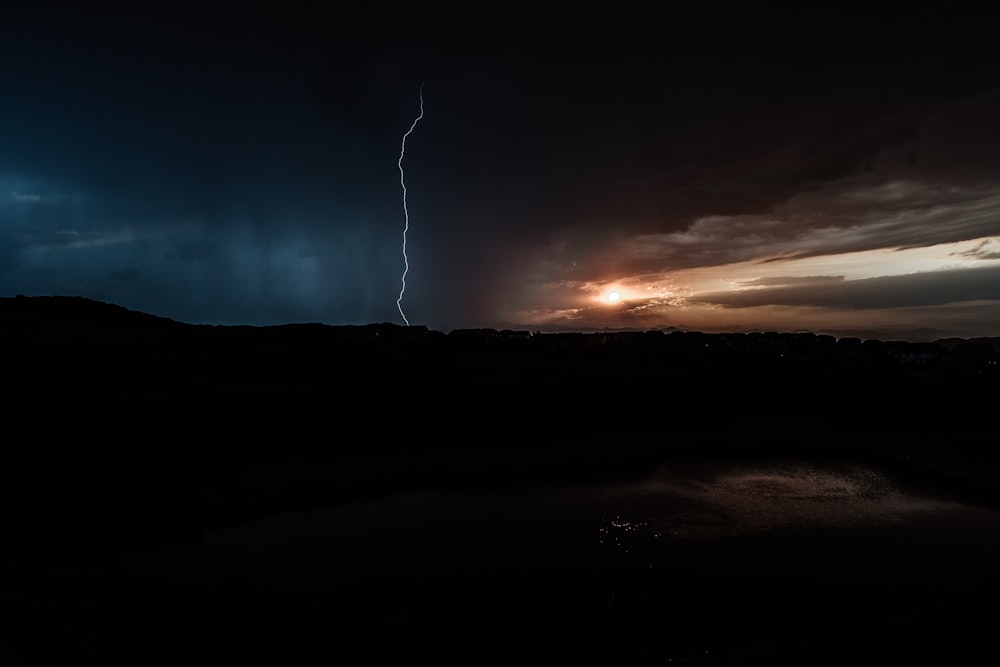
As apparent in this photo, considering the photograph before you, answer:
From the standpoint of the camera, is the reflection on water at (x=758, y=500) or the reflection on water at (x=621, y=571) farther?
the reflection on water at (x=758, y=500)

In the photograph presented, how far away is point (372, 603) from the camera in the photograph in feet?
53.6

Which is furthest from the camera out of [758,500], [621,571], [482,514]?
[758,500]

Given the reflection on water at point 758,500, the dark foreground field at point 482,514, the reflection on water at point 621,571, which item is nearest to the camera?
the dark foreground field at point 482,514

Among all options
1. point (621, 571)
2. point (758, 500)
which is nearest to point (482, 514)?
point (621, 571)

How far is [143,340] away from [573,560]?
59.7 metres

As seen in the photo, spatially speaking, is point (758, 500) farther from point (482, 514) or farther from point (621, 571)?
point (482, 514)

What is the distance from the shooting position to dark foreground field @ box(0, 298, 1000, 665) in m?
12.9

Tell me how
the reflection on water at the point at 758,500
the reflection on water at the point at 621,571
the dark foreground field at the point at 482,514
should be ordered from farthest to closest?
the reflection on water at the point at 758,500, the reflection on water at the point at 621,571, the dark foreground field at the point at 482,514

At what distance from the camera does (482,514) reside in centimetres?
2481

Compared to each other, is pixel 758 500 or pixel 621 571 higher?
pixel 758 500

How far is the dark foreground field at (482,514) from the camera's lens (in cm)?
1295

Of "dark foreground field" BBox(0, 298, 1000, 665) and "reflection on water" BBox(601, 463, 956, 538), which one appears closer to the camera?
"dark foreground field" BBox(0, 298, 1000, 665)

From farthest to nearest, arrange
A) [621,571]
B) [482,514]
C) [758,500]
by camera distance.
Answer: [758,500] → [482,514] → [621,571]

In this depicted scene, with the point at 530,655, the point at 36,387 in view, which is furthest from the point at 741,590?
the point at 36,387
